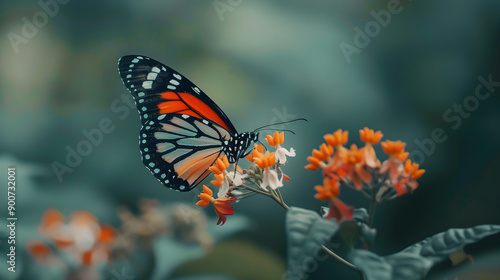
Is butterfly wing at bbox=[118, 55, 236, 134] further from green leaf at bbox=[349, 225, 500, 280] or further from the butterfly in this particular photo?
green leaf at bbox=[349, 225, 500, 280]

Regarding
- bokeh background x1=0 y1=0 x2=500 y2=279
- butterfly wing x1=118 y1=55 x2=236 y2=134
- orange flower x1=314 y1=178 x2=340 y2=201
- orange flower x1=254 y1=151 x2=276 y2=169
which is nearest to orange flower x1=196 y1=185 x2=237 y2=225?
orange flower x1=254 y1=151 x2=276 y2=169

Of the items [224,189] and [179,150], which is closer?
[224,189]

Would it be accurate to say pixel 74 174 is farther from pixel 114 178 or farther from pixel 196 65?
pixel 196 65

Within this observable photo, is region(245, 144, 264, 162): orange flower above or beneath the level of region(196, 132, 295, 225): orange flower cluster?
above

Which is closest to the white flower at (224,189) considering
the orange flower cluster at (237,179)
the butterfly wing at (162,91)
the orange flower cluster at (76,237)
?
the orange flower cluster at (237,179)

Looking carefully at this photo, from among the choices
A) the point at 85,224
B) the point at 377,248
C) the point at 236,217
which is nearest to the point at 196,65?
the point at 236,217

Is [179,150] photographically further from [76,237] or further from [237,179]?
[237,179]

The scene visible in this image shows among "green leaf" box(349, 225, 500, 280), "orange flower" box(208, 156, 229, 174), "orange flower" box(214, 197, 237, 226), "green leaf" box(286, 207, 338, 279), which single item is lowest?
"green leaf" box(349, 225, 500, 280)

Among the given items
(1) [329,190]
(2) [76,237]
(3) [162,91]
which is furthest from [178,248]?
(1) [329,190]
